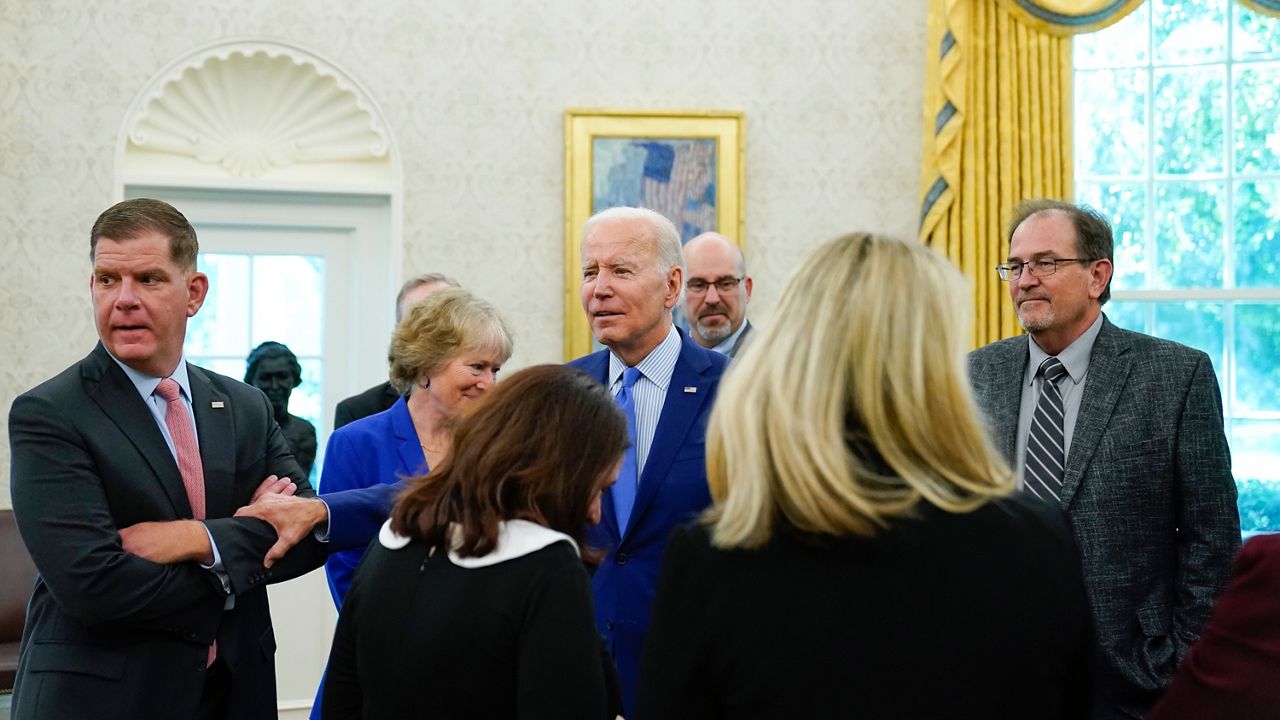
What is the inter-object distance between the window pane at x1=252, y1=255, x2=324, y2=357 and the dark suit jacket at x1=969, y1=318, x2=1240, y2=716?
408 cm

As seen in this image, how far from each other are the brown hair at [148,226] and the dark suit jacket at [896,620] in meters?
1.34

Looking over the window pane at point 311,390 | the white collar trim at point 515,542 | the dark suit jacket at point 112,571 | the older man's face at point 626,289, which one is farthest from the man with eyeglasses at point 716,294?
the white collar trim at point 515,542

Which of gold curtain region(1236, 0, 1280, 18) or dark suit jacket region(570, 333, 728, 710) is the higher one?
gold curtain region(1236, 0, 1280, 18)

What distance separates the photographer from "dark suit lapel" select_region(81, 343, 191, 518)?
210 cm

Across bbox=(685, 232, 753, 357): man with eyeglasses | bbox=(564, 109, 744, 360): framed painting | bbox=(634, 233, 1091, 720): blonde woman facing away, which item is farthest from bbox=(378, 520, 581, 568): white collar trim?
bbox=(564, 109, 744, 360): framed painting

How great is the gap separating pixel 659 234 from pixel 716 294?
174 centimetres

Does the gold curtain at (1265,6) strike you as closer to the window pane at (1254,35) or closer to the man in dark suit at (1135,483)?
the window pane at (1254,35)

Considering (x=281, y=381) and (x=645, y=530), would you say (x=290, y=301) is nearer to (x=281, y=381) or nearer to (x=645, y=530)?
(x=281, y=381)

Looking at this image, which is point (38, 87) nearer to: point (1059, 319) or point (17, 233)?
point (17, 233)

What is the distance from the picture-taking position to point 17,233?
5285 mm

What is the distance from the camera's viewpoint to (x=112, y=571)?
196 centimetres

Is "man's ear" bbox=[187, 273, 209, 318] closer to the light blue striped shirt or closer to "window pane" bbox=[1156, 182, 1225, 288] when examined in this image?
the light blue striped shirt

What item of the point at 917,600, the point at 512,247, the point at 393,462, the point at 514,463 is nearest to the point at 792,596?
the point at 917,600

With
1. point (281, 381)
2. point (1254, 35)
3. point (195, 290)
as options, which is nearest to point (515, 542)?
point (195, 290)
